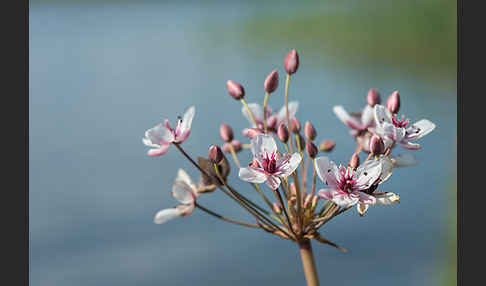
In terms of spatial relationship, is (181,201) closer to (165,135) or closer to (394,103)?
(165,135)

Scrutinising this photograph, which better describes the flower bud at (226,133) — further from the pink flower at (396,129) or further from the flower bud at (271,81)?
the pink flower at (396,129)

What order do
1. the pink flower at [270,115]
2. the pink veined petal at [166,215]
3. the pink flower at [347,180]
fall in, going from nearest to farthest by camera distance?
1. the pink flower at [347,180]
2. the pink veined petal at [166,215]
3. the pink flower at [270,115]

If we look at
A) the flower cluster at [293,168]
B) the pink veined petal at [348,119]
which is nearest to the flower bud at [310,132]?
the flower cluster at [293,168]

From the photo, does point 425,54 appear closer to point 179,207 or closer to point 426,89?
point 426,89

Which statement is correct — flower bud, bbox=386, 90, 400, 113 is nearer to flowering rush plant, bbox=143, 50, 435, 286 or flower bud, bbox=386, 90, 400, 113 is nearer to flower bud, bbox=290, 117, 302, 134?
flowering rush plant, bbox=143, 50, 435, 286

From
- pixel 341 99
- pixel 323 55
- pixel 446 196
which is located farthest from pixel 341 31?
pixel 446 196

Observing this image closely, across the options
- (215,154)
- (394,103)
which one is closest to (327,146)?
(394,103)

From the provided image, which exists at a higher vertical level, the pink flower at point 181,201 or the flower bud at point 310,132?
the flower bud at point 310,132

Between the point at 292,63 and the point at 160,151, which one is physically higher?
the point at 292,63

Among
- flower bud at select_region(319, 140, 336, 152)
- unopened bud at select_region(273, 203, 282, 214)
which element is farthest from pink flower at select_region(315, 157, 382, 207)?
flower bud at select_region(319, 140, 336, 152)
